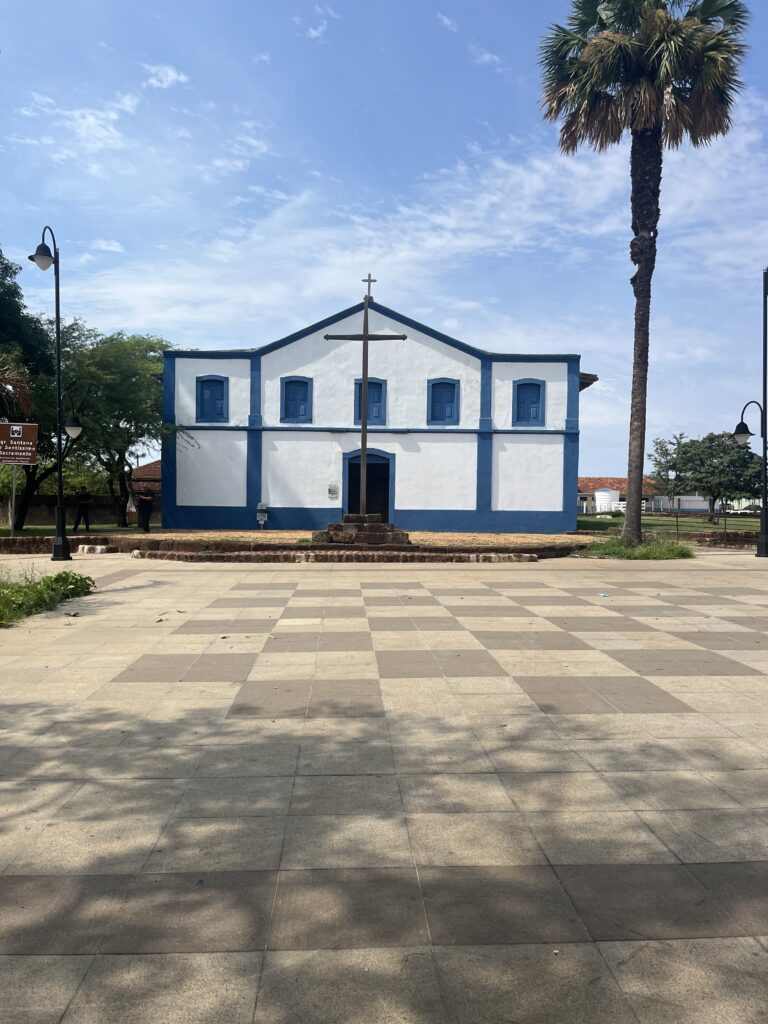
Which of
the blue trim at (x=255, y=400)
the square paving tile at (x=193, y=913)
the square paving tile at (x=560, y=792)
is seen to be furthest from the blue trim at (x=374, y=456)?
the square paving tile at (x=193, y=913)

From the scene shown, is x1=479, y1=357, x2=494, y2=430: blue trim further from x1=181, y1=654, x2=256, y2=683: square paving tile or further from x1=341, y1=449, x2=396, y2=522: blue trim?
x1=181, y1=654, x2=256, y2=683: square paving tile

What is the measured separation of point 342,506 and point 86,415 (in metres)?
10.5

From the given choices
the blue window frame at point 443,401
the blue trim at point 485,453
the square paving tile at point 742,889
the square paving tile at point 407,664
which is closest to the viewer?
the square paving tile at point 742,889

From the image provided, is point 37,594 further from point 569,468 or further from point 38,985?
point 569,468

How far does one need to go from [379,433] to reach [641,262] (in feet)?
43.7

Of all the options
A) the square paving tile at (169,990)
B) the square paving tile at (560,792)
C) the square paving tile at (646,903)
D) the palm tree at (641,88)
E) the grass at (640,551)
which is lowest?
the square paving tile at (169,990)

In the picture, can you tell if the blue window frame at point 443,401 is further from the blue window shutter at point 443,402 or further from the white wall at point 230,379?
the white wall at point 230,379

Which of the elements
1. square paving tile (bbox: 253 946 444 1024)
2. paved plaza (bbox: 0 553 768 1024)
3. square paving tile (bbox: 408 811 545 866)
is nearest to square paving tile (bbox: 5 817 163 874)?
paved plaza (bbox: 0 553 768 1024)

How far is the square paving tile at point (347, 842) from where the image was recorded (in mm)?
3217

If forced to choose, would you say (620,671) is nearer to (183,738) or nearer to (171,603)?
(183,738)

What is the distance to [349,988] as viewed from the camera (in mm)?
2406

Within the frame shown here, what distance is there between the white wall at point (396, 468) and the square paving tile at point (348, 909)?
2892 centimetres

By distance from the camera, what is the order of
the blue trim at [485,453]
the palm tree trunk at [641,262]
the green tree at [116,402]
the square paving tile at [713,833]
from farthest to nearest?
the blue trim at [485,453] → the green tree at [116,402] → the palm tree trunk at [641,262] → the square paving tile at [713,833]

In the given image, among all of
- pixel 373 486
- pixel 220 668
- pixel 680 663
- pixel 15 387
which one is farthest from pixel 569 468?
pixel 220 668
